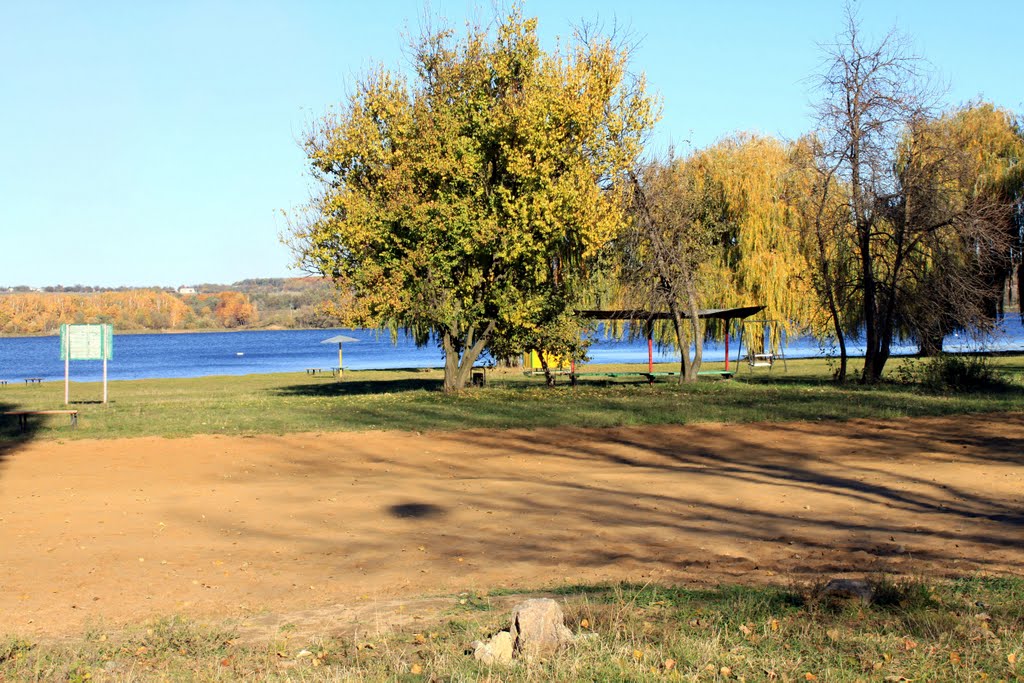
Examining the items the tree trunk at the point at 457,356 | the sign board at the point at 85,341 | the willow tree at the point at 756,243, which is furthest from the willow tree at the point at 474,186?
the willow tree at the point at 756,243

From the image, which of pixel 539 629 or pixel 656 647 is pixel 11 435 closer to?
pixel 539 629

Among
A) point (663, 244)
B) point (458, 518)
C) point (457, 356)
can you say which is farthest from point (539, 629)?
point (663, 244)

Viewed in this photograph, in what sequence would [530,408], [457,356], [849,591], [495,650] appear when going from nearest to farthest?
[495,650], [849,591], [530,408], [457,356]

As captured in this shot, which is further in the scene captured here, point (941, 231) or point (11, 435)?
point (941, 231)

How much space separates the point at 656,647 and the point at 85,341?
76.8ft

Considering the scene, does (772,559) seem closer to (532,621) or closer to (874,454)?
(532,621)

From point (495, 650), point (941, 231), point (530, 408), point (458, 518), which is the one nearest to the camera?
point (495, 650)

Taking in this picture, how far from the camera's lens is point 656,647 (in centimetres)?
647

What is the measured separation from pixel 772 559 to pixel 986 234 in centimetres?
1850

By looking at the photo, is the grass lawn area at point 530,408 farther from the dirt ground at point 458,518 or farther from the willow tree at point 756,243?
the willow tree at point 756,243

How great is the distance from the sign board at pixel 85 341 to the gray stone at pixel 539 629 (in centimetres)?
2215

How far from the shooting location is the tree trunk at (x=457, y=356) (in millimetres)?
27609

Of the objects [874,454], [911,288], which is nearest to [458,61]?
[911,288]

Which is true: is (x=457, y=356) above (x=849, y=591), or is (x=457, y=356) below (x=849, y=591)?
above
